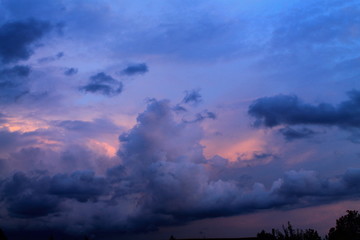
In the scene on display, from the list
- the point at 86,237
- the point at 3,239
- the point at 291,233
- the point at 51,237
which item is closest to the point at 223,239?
the point at 291,233

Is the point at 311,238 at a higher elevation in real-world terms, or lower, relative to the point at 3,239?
lower

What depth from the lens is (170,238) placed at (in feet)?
265

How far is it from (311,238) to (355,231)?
28613 millimetres

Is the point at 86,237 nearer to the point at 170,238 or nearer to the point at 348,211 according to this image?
the point at 170,238

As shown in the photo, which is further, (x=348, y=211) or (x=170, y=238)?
(x=348, y=211)

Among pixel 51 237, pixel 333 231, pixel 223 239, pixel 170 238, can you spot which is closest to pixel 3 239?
pixel 51 237

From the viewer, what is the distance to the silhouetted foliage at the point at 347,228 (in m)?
87.1

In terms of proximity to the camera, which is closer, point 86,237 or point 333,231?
point 86,237

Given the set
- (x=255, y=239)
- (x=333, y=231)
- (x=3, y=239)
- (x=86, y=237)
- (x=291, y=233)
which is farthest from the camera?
(x=333, y=231)

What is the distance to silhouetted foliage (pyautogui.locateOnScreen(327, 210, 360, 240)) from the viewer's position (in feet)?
286

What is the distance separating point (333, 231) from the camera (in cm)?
9225

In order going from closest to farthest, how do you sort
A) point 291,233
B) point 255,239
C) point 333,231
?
point 291,233
point 255,239
point 333,231

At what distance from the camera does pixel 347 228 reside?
91688mm

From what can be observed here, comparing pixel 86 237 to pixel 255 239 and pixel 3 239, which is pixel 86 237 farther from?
pixel 255 239
